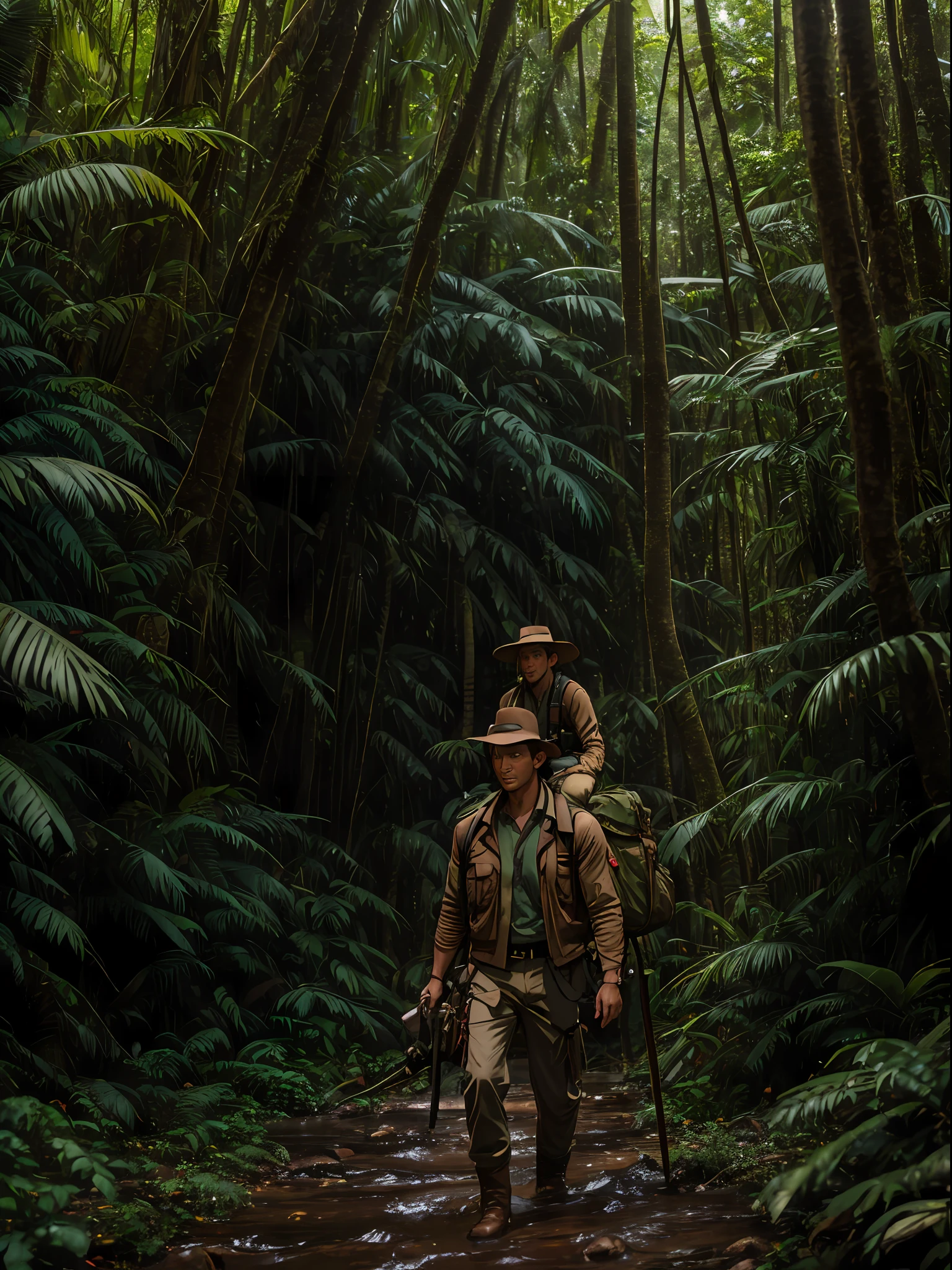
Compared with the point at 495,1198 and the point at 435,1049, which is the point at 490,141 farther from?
the point at 495,1198

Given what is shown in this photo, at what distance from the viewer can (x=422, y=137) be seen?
1269 centimetres

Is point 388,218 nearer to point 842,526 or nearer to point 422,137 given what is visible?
point 422,137

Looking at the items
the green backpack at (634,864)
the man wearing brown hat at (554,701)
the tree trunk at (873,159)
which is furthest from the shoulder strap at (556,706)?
the tree trunk at (873,159)

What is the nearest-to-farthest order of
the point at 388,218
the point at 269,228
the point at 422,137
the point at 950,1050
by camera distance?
1. the point at 950,1050
2. the point at 269,228
3. the point at 388,218
4. the point at 422,137

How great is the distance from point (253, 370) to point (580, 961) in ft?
16.8

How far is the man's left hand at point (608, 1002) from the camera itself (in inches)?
171

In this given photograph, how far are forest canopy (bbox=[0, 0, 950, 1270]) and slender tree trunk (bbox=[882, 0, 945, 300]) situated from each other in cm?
2

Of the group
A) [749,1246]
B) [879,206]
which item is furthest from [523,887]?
[879,206]

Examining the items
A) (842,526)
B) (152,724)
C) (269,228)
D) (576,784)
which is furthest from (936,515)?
(269,228)

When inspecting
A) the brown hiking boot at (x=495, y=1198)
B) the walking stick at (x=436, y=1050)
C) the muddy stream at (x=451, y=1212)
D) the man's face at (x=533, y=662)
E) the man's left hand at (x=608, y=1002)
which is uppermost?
the man's face at (x=533, y=662)

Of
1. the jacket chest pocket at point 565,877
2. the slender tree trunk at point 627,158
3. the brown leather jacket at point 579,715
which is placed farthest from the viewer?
the slender tree trunk at point 627,158

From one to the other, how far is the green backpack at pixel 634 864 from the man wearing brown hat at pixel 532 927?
13.1 inches

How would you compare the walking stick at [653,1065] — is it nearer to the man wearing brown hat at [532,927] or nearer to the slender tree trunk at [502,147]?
the man wearing brown hat at [532,927]

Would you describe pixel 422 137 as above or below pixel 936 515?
above
